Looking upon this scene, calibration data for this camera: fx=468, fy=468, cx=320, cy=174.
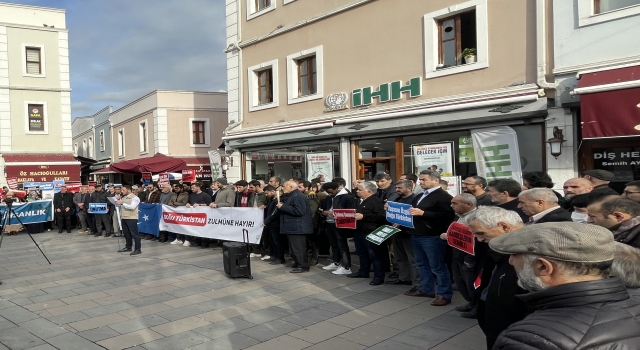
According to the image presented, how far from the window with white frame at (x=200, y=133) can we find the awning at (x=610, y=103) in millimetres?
24966

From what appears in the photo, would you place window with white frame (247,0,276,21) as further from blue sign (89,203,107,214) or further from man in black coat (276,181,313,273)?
man in black coat (276,181,313,273)

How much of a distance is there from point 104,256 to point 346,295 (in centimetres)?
708

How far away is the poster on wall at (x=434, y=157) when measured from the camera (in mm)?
11234

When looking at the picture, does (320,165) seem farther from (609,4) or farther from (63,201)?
(63,201)

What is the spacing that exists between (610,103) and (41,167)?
26865 millimetres

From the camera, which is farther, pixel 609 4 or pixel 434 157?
pixel 434 157

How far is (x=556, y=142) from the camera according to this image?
918 cm

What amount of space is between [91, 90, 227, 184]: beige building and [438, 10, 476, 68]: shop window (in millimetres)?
20851

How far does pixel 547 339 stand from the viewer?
1.56 meters

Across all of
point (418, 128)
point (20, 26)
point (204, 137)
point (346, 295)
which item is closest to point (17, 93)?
point (20, 26)

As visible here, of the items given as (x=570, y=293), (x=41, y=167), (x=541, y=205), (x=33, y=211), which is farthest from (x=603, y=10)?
(x=41, y=167)

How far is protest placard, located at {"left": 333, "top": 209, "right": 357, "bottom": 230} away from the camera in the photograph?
8.15m

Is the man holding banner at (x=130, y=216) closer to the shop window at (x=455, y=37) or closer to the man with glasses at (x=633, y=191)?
the shop window at (x=455, y=37)

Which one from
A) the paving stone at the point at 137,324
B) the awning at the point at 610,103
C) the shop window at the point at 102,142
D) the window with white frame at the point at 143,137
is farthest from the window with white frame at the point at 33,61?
the awning at the point at 610,103
